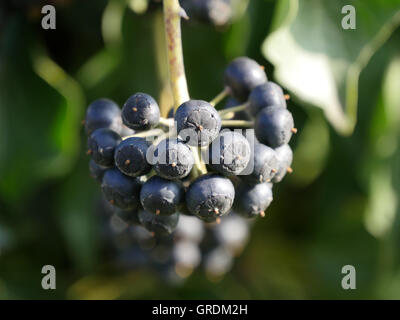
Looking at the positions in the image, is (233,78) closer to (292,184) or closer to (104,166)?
(104,166)

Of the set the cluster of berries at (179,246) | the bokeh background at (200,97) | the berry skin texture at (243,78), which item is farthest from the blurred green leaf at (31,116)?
the berry skin texture at (243,78)

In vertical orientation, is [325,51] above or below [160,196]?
above

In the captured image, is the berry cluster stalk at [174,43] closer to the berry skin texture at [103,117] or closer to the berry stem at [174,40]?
the berry stem at [174,40]

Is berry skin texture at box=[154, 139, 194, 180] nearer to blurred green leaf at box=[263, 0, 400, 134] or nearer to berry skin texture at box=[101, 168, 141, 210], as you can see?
berry skin texture at box=[101, 168, 141, 210]

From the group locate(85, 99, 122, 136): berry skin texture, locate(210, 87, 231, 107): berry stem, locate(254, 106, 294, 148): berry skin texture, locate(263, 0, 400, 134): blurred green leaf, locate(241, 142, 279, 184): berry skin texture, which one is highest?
locate(263, 0, 400, 134): blurred green leaf

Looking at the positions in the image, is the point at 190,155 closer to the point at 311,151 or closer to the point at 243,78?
the point at 243,78

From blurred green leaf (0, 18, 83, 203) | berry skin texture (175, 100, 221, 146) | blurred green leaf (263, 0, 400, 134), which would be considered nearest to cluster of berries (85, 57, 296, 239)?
berry skin texture (175, 100, 221, 146)

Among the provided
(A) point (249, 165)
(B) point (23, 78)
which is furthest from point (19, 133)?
(A) point (249, 165)

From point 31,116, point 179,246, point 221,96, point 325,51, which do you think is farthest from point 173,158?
point 31,116
